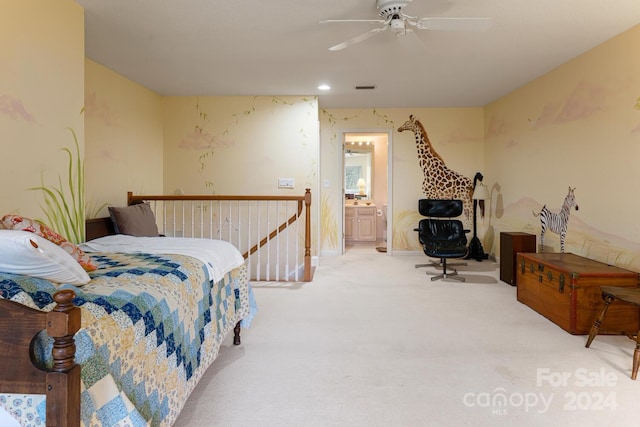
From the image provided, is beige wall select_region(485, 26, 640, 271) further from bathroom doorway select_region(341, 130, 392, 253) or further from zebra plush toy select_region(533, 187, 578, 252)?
bathroom doorway select_region(341, 130, 392, 253)

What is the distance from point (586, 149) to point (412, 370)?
9.58 ft

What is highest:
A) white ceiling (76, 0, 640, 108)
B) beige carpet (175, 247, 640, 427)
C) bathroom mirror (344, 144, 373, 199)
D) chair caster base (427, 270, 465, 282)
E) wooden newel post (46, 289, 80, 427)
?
white ceiling (76, 0, 640, 108)

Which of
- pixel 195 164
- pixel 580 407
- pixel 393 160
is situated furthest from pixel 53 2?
pixel 393 160

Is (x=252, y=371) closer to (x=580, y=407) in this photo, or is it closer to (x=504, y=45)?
(x=580, y=407)

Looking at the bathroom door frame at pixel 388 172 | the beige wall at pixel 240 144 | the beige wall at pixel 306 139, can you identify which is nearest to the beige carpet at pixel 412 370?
the beige wall at pixel 306 139

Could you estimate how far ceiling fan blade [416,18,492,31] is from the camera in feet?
7.95

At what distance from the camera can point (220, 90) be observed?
16.3 feet

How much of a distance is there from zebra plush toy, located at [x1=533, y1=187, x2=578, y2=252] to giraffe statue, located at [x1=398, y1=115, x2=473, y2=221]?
71.4 inches

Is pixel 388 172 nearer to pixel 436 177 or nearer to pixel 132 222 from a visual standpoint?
pixel 436 177

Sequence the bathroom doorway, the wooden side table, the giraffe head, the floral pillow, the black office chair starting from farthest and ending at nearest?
the bathroom doorway, the giraffe head, the black office chair, the wooden side table, the floral pillow

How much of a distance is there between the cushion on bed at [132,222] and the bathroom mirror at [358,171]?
16.4 ft

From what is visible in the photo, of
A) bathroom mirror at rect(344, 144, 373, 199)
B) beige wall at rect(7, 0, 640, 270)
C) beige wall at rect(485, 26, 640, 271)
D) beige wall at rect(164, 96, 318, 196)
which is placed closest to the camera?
beige wall at rect(7, 0, 640, 270)

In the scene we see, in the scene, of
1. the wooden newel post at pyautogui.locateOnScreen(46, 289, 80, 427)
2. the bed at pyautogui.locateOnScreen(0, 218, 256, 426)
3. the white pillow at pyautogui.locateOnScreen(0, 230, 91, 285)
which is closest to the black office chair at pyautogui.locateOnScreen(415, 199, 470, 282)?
→ the bed at pyautogui.locateOnScreen(0, 218, 256, 426)

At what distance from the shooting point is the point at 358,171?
27.6ft
